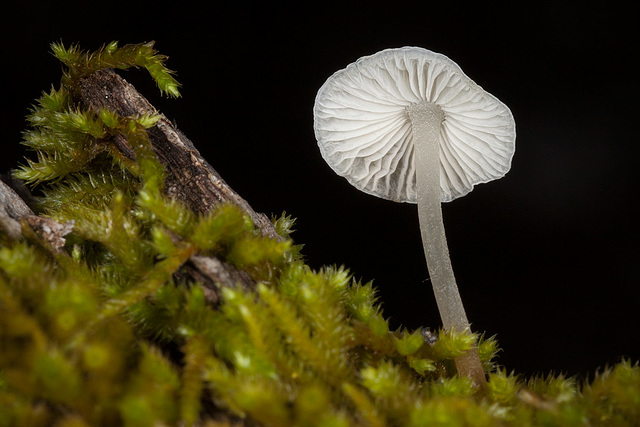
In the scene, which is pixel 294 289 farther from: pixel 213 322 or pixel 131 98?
pixel 131 98

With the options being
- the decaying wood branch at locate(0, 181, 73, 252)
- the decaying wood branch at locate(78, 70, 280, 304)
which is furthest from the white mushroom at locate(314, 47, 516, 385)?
the decaying wood branch at locate(0, 181, 73, 252)

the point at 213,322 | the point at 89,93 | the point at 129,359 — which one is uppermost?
the point at 89,93

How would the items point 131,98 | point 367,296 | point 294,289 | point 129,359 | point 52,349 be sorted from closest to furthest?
point 52,349 < point 129,359 < point 294,289 < point 367,296 < point 131,98

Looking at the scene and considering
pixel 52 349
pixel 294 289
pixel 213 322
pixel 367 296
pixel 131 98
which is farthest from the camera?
pixel 131 98

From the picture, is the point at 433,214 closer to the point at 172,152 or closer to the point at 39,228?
the point at 172,152

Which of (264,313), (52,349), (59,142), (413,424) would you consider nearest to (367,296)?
(264,313)

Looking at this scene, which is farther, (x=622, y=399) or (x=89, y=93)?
(x=89, y=93)

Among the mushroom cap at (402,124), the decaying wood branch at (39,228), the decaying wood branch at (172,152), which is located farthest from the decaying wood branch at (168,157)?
the mushroom cap at (402,124)
